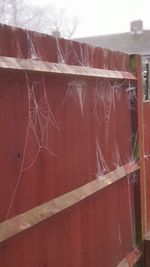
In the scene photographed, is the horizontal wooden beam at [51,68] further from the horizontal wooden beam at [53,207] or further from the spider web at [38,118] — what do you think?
the horizontal wooden beam at [53,207]

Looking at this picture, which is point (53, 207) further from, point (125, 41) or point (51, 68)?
point (125, 41)

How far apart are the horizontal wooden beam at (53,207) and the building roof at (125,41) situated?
66.2 ft

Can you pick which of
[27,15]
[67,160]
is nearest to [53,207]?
[67,160]

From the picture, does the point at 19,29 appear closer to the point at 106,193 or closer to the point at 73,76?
the point at 73,76

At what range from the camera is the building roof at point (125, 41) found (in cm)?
2387

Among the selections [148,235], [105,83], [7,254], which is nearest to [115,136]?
[105,83]

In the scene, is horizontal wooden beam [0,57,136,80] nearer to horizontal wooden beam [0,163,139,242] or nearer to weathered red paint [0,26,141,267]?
weathered red paint [0,26,141,267]

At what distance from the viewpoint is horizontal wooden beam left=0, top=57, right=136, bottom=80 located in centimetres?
219

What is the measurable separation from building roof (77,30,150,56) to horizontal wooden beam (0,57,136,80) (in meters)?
20.1

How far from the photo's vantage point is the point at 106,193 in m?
3.61

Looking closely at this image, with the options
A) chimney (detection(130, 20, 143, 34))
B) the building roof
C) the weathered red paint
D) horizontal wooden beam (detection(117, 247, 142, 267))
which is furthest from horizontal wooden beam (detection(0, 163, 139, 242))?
chimney (detection(130, 20, 143, 34))

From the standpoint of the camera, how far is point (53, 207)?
2.67 metres

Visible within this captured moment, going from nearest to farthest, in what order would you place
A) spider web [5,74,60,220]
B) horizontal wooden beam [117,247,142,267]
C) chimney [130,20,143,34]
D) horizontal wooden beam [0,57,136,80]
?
horizontal wooden beam [0,57,136,80] → spider web [5,74,60,220] → horizontal wooden beam [117,247,142,267] → chimney [130,20,143,34]

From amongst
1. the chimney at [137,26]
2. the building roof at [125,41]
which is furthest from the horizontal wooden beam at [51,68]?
the chimney at [137,26]
